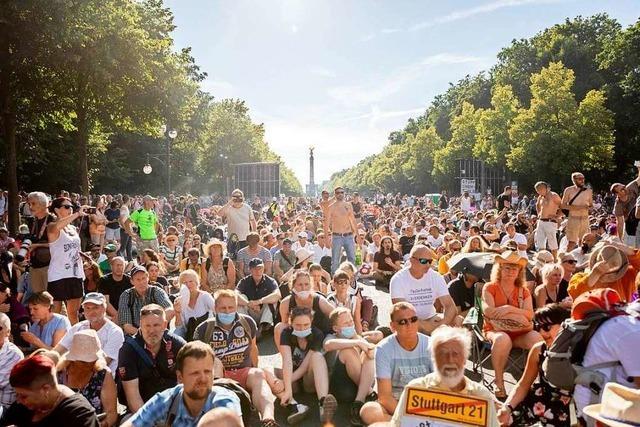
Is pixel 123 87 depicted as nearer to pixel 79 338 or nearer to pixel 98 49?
pixel 98 49

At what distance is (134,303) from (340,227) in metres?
5.86

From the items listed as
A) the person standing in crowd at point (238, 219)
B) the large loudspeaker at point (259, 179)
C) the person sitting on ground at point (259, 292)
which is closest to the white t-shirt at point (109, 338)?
the person sitting on ground at point (259, 292)

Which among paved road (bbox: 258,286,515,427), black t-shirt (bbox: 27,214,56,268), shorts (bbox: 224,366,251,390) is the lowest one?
paved road (bbox: 258,286,515,427)

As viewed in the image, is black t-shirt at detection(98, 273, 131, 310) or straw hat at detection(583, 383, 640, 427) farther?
black t-shirt at detection(98, 273, 131, 310)

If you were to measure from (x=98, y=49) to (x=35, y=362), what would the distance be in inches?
630

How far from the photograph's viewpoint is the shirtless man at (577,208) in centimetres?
1228

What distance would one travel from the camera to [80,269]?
25.9ft

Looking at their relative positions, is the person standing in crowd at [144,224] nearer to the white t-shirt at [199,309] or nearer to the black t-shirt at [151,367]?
the white t-shirt at [199,309]

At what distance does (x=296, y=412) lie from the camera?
6.04 metres

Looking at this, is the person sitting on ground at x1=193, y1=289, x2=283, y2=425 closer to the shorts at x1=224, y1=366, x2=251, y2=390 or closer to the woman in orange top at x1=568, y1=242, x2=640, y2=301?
the shorts at x1=224, y1=366, x2=251, y2=390

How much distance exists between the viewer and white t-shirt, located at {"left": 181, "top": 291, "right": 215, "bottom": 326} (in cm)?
738

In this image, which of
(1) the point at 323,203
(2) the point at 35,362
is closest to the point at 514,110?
(1) the point at 323,203

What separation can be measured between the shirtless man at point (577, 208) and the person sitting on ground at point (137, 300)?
856 cm

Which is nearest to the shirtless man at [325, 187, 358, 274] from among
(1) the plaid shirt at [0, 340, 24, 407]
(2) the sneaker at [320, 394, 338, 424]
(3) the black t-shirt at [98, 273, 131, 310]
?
(3) the black t-shirt at [98, 273, 131, 310]
